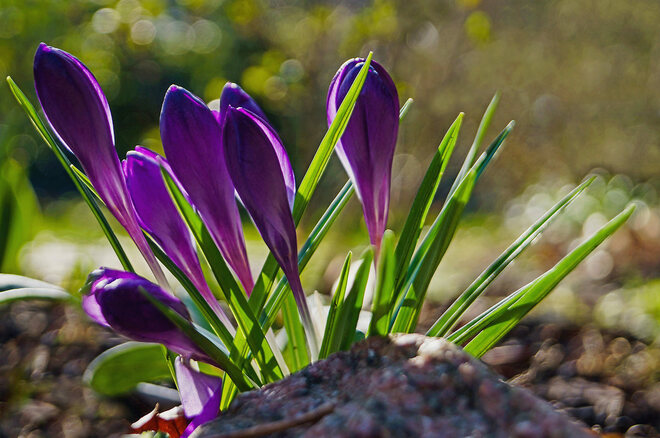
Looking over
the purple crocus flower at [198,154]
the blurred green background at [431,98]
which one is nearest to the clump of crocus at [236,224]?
A: the purple crocus flower at [198,154]

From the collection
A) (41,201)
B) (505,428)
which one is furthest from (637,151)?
(505,428)

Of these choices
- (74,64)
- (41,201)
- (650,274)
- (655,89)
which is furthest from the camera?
(41,201)

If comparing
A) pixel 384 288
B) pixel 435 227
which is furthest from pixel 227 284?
pixel 435 227

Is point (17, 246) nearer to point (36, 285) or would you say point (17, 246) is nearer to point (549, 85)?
point (36, 285)

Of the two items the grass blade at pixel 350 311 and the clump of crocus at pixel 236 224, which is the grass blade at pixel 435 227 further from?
the grass blade at pixel 350 311

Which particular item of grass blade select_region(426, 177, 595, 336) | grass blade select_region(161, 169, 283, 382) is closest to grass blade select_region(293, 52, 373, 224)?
grass blade select_region(161, 169, 283, 382)

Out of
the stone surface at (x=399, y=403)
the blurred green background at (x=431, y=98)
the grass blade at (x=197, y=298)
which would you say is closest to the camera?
the stone surface at (x=399, y=403)

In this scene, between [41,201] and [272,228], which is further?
[41,201]
